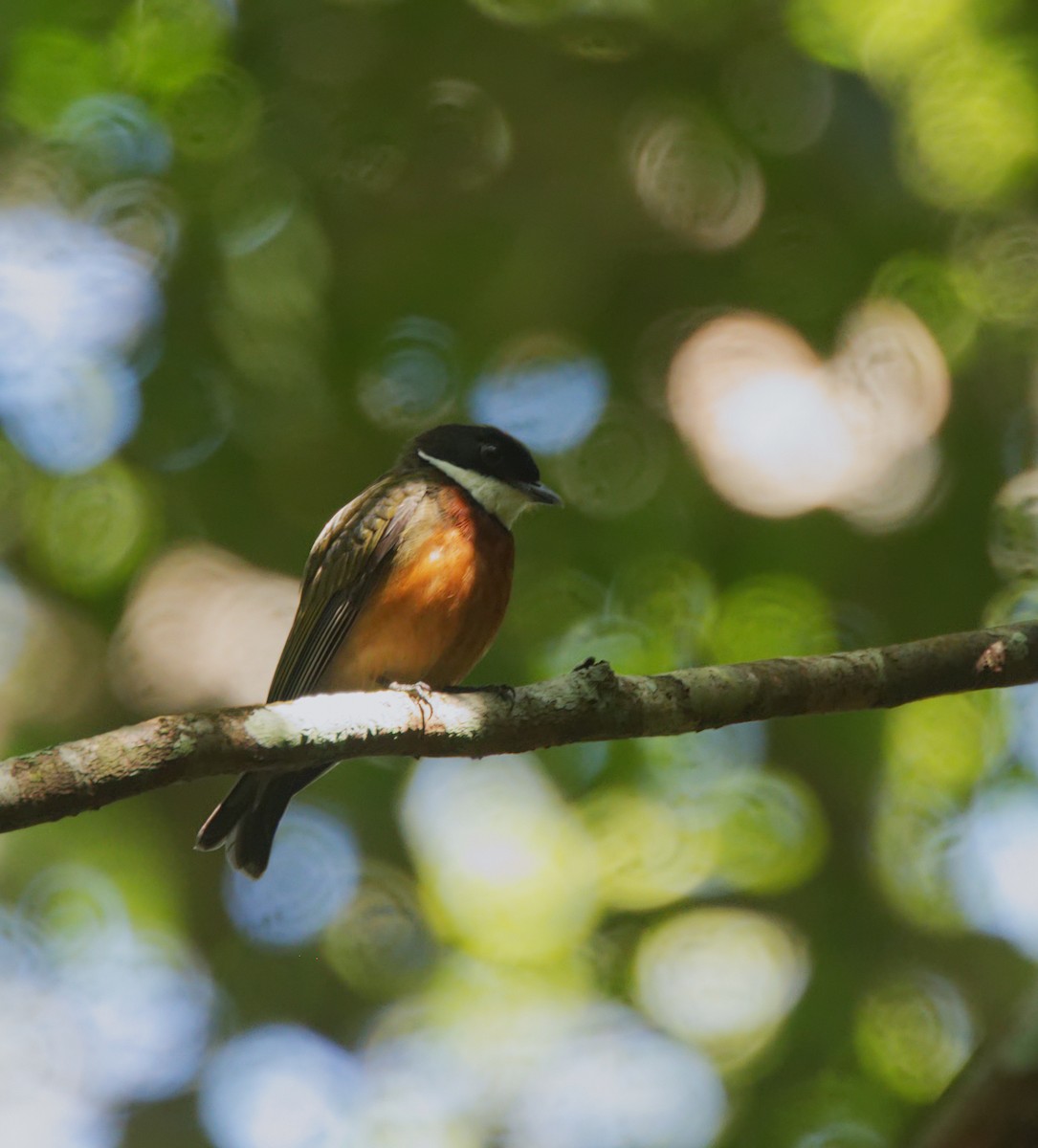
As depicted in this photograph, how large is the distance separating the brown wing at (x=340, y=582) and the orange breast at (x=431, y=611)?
52mm

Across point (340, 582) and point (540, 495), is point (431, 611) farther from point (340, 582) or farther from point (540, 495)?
point (540, 495)

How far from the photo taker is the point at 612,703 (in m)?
3.77

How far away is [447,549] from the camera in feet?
16.7

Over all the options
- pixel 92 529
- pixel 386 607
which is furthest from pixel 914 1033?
pixel 92 529

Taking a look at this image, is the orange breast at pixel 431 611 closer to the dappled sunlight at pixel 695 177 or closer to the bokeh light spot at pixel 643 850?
the bokeh light spot at pixel 643 850

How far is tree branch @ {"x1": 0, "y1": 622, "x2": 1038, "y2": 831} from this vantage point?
3449 mm

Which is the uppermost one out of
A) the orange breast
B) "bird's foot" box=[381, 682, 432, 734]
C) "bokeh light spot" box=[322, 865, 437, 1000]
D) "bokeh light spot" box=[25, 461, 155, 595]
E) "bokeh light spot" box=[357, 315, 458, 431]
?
"bokeh light spot" box=[357, 315, 458, 431]

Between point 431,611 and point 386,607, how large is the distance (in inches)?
6.7

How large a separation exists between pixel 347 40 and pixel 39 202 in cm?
177

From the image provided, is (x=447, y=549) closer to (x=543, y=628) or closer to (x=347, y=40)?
(x=543, y=628)

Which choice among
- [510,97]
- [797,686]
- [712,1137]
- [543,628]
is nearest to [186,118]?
[510,97]

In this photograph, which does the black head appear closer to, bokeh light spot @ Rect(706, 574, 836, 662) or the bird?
the bird

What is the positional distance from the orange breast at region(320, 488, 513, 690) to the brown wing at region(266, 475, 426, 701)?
0.17 feet

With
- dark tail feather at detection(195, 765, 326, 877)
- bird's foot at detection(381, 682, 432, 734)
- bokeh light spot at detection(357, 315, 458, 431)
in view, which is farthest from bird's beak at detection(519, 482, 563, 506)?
bird's foot at detection(381, 682, 432, 734)
